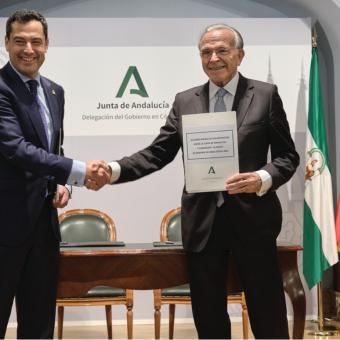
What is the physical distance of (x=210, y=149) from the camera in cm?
269

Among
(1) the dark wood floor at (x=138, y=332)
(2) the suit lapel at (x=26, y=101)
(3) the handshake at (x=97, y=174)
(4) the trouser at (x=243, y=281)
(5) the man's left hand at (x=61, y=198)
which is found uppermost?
(2) the suit lapel at (x=26, y=101)

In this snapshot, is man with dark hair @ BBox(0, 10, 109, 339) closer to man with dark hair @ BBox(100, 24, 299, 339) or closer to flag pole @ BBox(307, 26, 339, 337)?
man with dark hair @ BBox(100, 24, 299, 339)

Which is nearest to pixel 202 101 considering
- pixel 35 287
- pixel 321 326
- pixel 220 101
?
pixel 220 101

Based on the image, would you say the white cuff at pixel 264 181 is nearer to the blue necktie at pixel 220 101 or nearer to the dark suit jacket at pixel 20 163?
the blue necktie at pixel 220 101

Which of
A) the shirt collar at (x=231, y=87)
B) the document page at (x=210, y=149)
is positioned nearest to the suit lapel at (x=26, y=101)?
the document page at (x=210, y=149)

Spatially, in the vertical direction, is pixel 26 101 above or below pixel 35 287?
above

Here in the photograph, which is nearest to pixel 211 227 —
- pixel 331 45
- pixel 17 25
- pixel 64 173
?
pixel 64 173

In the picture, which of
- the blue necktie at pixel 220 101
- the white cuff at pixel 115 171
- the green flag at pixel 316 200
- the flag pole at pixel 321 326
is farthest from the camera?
the green flag at pixel 316 200

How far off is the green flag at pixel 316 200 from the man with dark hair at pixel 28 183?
3320 millimetres

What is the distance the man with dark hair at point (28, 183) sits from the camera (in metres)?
2.55

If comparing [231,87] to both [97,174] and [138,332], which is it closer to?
[97,174]

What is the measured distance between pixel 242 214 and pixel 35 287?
94cm

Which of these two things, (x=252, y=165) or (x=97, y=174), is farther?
(x=97, y=174)

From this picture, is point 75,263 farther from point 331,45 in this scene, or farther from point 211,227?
point 331,45
